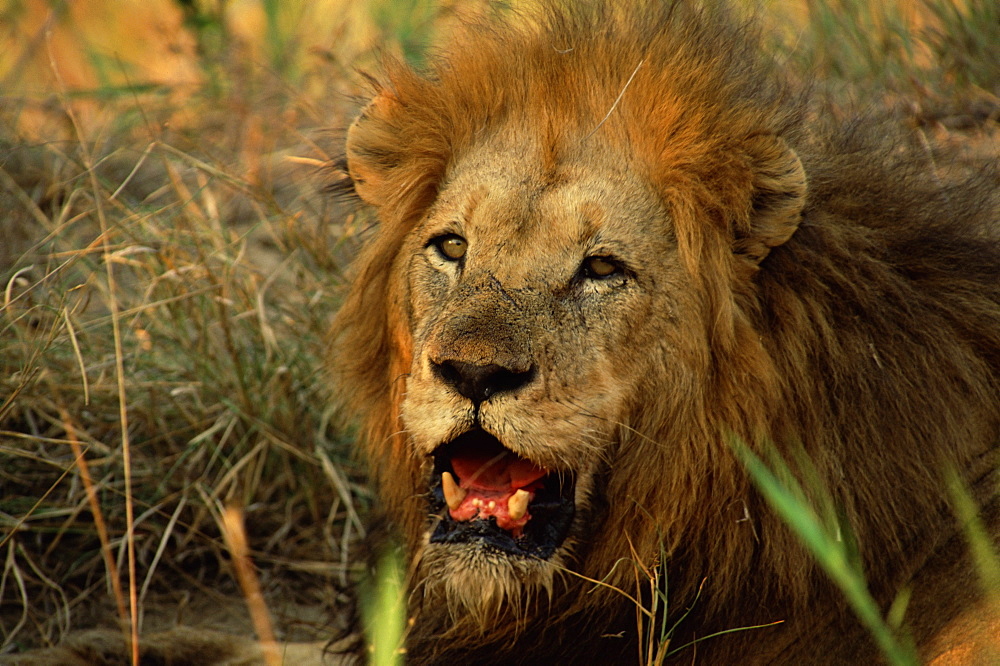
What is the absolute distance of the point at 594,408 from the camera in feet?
8.82

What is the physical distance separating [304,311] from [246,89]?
221cm

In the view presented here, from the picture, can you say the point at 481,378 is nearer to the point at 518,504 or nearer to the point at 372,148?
the point at 518,504

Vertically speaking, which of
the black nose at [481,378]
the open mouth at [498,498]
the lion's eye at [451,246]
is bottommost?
the open mouth at [498,498]

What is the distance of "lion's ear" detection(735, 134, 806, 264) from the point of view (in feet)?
9.07

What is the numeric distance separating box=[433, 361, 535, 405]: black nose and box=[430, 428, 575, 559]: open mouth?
18 cm

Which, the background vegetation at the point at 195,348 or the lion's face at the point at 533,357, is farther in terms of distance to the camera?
the background vegetation at the point at 195,348

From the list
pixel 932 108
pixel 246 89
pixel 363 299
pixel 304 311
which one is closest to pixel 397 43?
pixel 246 89

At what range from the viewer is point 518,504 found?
106 inches

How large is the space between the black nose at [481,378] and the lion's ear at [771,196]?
692 millimetres

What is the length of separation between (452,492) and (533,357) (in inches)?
16.7

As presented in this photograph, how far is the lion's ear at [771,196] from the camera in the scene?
276 cm

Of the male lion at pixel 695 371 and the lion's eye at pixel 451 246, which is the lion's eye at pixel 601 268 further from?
the lion's eye at pixel 451 246

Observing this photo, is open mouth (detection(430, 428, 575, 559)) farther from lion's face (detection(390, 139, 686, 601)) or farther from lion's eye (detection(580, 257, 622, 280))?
lion's eye (detection(580, 257, 622, 280))

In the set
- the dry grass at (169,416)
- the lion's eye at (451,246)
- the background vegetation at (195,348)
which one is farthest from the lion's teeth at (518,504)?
the dry grass at (169,416)
